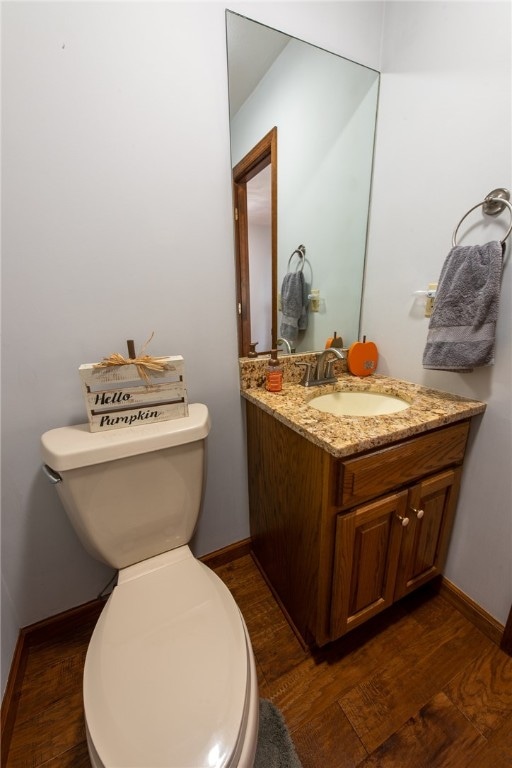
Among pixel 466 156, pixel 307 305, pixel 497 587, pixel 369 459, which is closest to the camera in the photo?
pixel 369 459

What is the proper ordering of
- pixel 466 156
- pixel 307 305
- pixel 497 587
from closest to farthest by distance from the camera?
pixel 466 156
pixel 497 587
pixel 307 305

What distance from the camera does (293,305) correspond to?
1.30m

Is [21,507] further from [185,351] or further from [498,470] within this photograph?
[498,470]

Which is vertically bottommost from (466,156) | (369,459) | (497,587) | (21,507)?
(497,587)

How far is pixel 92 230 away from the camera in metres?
0.86

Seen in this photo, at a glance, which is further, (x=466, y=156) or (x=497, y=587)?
(x=497, y=587)

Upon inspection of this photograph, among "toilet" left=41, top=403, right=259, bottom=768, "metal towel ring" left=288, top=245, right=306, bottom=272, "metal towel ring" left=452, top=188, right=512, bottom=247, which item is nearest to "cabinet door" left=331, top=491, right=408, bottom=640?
"toilet" left=41, top=403, right=259, bottom=768

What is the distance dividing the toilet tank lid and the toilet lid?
37 centimetres

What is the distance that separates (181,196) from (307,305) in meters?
0.66

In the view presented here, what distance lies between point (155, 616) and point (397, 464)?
74 cm

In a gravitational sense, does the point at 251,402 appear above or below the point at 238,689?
above

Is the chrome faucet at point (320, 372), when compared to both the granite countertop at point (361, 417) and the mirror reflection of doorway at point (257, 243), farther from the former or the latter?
the mirror reflection of doorway at point (257, 243)

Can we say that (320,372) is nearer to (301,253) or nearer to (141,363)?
(301,253)

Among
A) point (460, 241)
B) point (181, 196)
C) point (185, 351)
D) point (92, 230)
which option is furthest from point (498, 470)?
point (92, 230)
